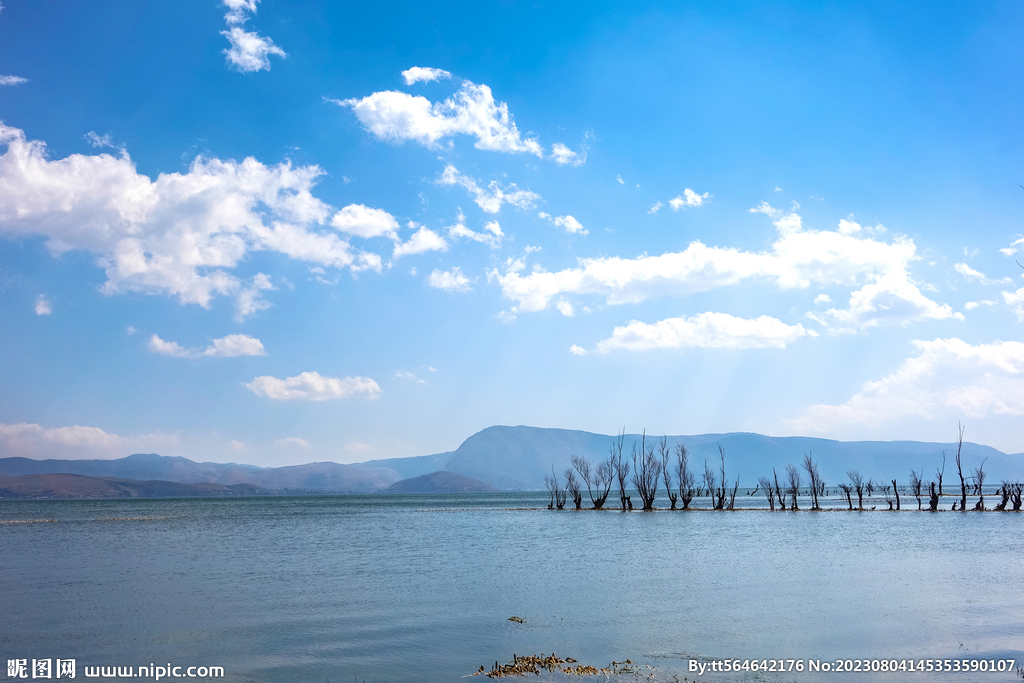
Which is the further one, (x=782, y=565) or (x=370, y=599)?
(x=782, y=565)

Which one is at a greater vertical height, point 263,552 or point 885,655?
point 885,655

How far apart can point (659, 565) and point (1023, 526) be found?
1882 inches

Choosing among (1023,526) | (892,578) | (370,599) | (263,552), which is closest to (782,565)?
(892,578)

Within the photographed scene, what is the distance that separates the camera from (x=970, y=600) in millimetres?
22688

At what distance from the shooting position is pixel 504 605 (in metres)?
23.5

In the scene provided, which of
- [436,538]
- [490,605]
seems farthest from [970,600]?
[436,538]

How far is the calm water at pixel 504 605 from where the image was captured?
663 inches

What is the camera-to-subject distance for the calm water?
1683 centimetres

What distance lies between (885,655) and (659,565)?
18.3 m

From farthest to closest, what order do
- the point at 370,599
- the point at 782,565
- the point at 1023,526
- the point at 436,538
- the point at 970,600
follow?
the point at 1023,526 → the point at 436,538 → the point at 782,565 → the point at 370,599 → the point at 970,600

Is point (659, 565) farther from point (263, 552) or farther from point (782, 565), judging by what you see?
point (263, 552)

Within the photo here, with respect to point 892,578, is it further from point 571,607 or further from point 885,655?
point 571,607

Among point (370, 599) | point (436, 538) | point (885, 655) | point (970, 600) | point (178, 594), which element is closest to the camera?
point (885, 655)

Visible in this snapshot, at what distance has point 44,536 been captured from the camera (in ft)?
204
